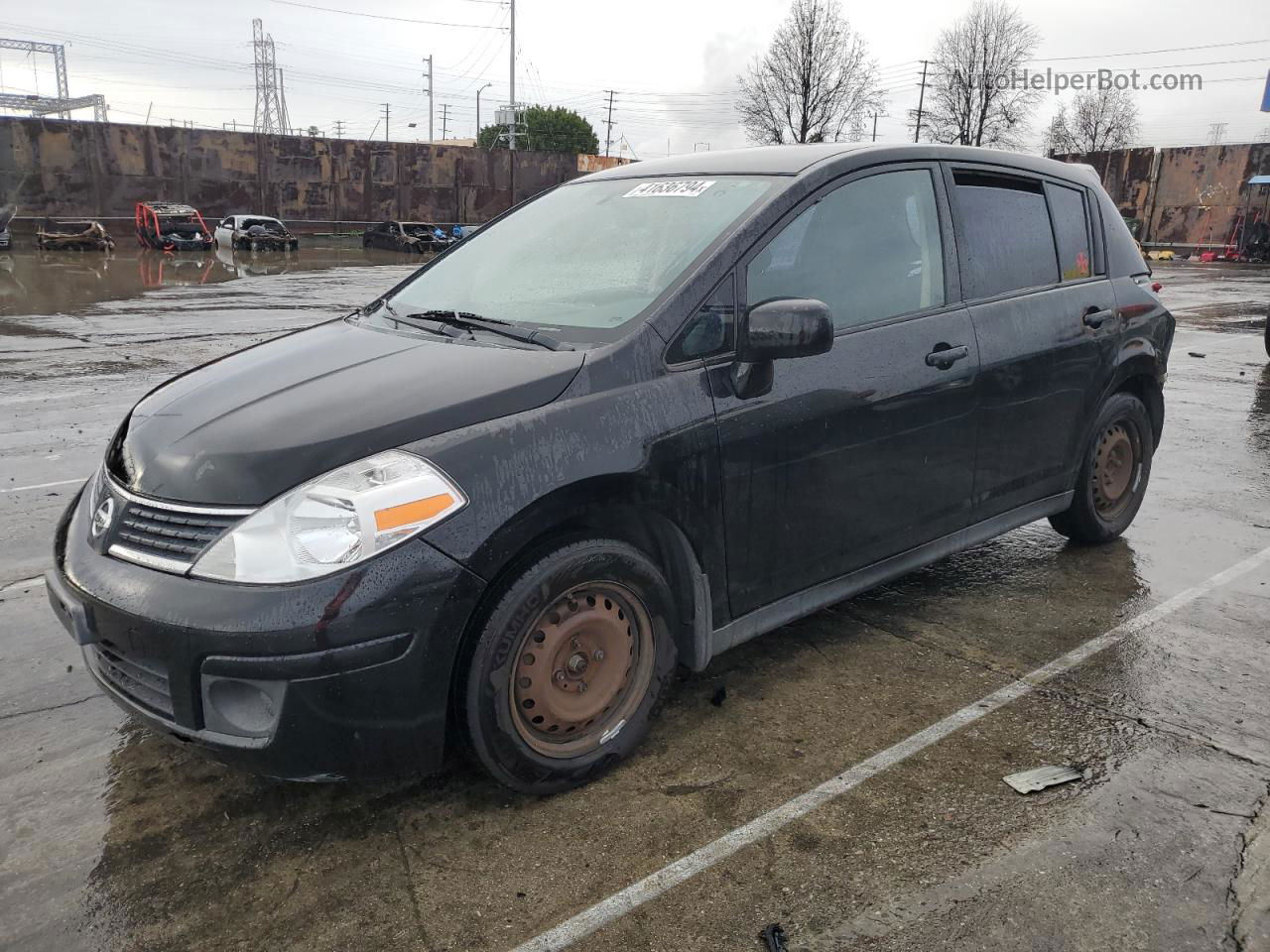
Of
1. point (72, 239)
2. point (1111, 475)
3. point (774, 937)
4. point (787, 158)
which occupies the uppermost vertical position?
point (787, 158)

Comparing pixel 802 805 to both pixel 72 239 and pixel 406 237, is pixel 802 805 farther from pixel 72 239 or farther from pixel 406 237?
pixel 406 237

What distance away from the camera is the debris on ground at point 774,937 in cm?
217

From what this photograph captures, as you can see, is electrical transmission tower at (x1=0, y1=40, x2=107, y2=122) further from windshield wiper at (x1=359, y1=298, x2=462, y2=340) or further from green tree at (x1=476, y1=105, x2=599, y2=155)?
windshield wiper at (x1=359, y1=298, x2=462, y2=340)

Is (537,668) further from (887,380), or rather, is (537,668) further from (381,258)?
(381,258)

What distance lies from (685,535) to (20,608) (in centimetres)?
291

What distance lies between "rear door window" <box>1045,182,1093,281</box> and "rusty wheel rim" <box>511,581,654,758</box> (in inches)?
105

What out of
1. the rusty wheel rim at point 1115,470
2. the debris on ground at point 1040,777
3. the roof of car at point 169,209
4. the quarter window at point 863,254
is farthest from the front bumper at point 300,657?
the roof of car at point 169,209

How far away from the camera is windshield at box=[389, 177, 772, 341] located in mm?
2994

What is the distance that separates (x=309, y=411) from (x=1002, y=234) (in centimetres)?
284

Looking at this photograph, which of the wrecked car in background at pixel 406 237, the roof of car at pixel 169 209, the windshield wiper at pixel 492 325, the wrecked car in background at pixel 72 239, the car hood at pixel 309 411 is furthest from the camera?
the wrecked car in background at pixel 406 237

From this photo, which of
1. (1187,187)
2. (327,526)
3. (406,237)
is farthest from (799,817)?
(1187,187)

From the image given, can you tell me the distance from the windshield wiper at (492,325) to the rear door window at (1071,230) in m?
2.52

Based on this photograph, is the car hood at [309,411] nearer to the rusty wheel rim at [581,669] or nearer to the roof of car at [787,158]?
the rusty wheel rim at [581,669]

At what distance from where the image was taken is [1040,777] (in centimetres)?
286
